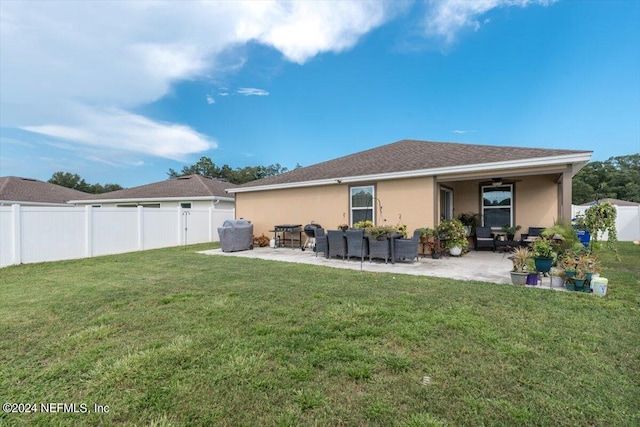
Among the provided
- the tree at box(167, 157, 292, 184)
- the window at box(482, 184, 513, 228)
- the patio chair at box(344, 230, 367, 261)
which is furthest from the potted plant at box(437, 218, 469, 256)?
the tree at box(167, 157, 292, 184)

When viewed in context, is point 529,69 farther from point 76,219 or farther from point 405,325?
point 76,219

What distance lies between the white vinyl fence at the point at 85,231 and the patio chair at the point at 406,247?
9715mm

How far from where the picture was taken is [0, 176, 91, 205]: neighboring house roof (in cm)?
1736

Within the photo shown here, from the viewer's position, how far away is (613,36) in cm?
1025

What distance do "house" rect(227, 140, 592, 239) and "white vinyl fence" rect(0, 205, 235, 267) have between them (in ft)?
12.0

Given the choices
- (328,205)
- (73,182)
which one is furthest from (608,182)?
(73,182)

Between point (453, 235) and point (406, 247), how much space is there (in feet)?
6.39

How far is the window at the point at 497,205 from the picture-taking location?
985 centimetres

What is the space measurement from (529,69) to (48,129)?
25.1 metres

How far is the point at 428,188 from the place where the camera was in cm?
862

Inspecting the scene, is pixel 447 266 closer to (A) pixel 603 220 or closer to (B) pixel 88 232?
(A) pixel 603 220

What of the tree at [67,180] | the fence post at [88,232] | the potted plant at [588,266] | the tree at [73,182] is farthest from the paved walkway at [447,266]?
the tree at [67,180]

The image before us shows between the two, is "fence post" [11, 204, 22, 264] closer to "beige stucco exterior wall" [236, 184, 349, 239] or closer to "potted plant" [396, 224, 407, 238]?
"beige stucco exterior wall" [236, 184, 349, 239]

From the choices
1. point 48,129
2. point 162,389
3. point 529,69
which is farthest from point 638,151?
point 48,129
